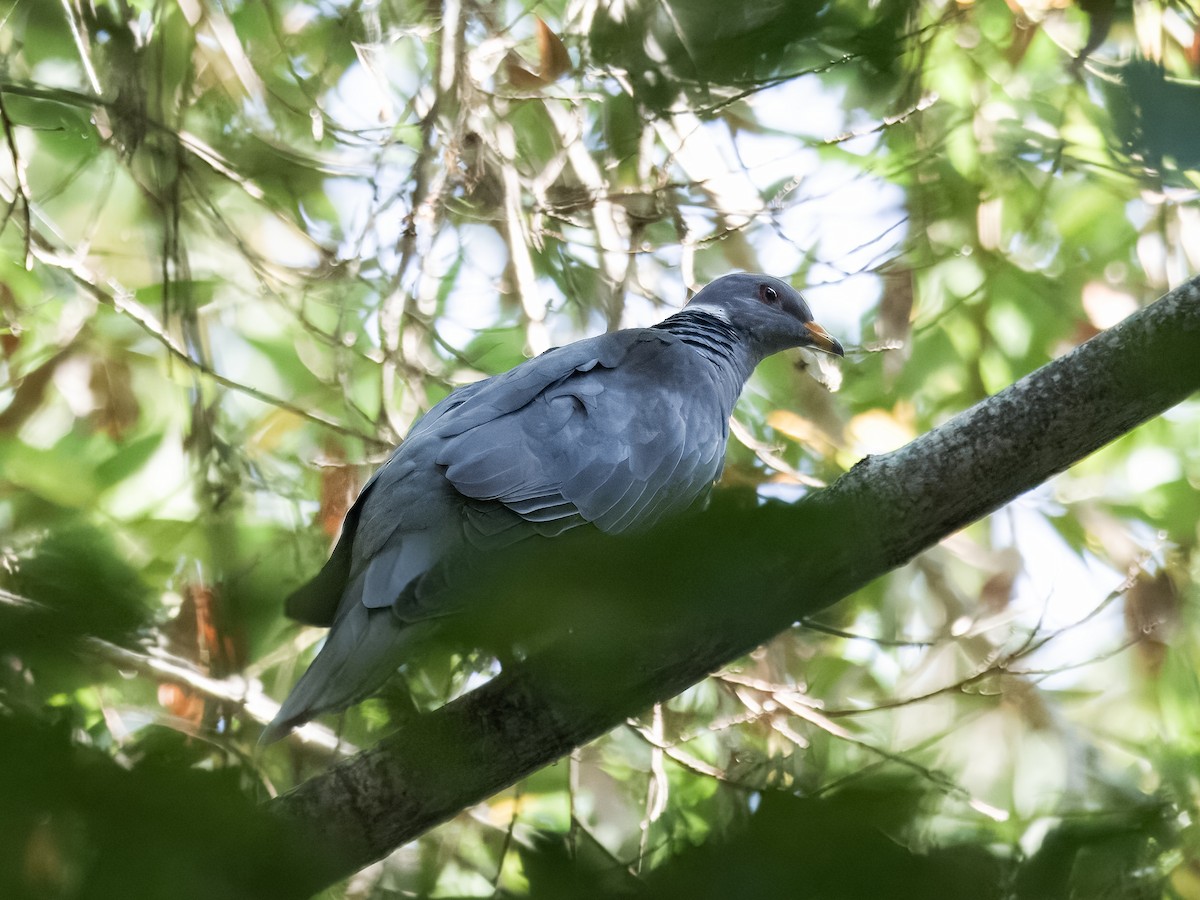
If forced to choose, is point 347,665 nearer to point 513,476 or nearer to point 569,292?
point 513,476

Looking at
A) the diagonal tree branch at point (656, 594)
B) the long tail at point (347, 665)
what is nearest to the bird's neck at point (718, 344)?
the long tail at point (347, 665)

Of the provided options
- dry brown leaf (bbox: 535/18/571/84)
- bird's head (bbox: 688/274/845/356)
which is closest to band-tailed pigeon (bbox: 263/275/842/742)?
bird's head (bbox: 688/274/845/356)

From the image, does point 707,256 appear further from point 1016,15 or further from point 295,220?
point 295,220

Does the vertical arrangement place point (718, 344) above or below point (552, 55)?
below

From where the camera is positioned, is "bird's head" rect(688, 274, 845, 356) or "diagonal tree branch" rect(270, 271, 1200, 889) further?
"bird's head" rect(688, 274, 845, 356)

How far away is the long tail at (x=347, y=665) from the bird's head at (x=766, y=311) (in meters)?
2.38

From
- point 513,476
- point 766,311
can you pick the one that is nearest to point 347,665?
point 513,476

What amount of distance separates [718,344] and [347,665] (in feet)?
7.13

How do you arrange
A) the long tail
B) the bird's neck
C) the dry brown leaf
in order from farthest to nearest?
1. the dry brown leaf
2. the bird's neck
3. the long tail

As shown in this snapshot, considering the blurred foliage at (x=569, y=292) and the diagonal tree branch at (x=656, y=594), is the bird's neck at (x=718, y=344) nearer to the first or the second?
the blurred foliage at (x=569, y=292)

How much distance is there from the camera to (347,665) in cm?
270

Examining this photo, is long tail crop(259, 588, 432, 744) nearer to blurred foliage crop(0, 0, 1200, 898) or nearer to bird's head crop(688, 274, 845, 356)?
blurred foliage crop(0, 0, 1200, 898)

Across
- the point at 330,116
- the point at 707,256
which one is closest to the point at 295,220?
the point at 330,116

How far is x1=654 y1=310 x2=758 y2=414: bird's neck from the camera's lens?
164 inches
